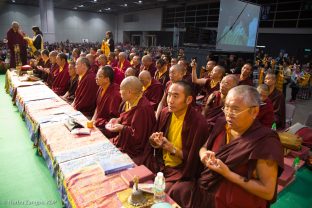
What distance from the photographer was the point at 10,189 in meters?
2.79

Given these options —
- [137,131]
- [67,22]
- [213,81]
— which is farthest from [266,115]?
[67,22]

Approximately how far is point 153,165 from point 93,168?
75 centimetres

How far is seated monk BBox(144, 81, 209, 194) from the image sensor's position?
88.2 inches

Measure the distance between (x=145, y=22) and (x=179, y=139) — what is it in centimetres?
2417

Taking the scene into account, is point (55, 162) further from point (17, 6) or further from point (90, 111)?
point (17, 6)

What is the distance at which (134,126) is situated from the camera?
8.91 feet

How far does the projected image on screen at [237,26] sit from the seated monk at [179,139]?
7.83 m

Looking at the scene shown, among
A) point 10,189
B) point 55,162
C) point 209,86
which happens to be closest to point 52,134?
point 55,162

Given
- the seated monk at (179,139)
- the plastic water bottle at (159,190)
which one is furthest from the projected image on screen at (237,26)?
the plastic water bottle at (159,190)

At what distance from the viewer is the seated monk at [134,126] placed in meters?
2.72

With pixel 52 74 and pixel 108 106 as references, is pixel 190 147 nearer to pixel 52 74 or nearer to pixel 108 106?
pixel 108 106

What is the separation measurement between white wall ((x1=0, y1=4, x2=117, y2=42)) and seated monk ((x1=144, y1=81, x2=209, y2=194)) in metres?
25.7

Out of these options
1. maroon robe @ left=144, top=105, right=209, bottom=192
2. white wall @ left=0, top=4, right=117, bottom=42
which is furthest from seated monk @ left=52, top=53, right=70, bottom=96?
white wall @ left=0, top=4, right=117, bottom=42

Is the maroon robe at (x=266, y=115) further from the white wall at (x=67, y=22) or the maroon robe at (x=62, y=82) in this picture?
the white wall at (x=67, y=22)
